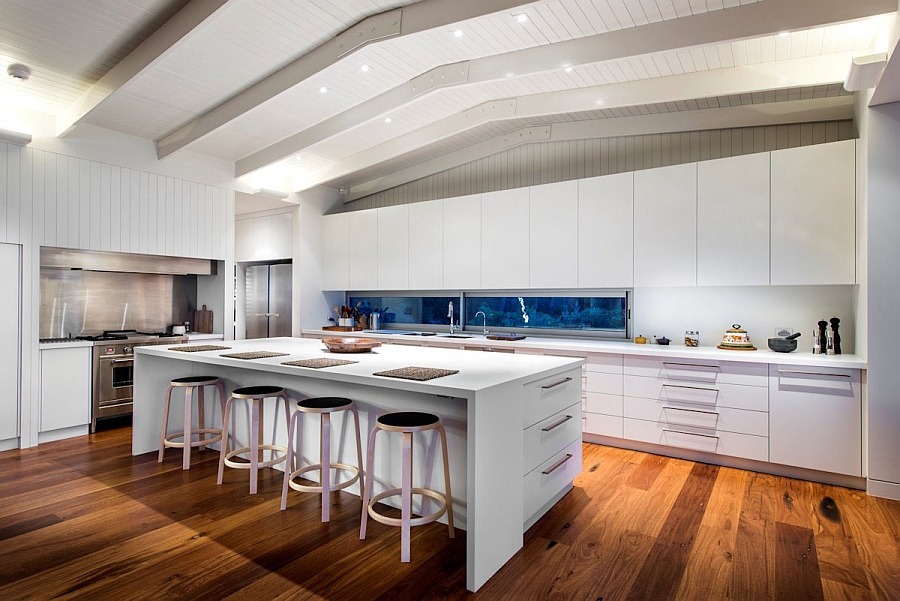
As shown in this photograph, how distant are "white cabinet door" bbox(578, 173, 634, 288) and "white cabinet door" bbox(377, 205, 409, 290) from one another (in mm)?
2185

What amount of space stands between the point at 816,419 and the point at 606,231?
208 centimetres

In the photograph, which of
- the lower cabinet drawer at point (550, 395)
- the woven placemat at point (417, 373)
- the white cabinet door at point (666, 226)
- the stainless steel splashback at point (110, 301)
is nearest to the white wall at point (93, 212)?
the stainless steel splashback at point (110, 301)

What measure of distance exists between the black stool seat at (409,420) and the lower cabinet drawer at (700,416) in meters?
2.14

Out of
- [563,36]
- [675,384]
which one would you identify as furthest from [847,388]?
[563,36]

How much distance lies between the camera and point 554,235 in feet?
15.6

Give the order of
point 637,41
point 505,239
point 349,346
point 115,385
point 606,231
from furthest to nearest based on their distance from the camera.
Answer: point 505,239
point 115,385
point 606,231
point 349,346
point 637,41

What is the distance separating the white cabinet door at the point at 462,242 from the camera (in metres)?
5.33

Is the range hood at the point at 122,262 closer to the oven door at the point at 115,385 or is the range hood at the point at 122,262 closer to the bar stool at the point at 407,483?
the oven door at the point at 115,385

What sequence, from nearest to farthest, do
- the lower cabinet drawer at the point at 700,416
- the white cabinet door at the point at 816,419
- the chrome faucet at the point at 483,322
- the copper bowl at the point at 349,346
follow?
the white cabinet door at the point at 816,419 → the copper bowl at the point at 349,346 → the lower cabinet drawer at the point at 700,416 → the chrome faucet at the point at 483,322

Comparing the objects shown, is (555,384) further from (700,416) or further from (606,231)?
(606,231)

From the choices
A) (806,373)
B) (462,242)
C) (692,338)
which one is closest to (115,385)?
(462,242)

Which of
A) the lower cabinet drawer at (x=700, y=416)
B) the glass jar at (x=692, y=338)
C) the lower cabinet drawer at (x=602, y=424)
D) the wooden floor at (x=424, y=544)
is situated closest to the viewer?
the wooden floor at (x=424, y=544)

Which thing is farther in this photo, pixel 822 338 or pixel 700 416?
pixel 700 416

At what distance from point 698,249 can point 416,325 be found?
11.2 feet
